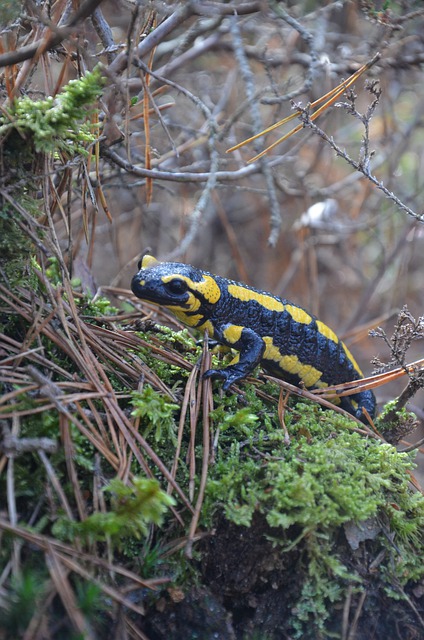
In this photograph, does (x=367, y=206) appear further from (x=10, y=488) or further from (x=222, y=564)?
(x=10, y=488)

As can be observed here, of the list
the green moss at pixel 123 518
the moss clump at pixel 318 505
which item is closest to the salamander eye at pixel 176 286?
the moss clump at pixel 318 505

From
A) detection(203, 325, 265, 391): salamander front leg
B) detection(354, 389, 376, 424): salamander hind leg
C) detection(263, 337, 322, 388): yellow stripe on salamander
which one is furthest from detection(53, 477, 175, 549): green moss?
detection(354, 389, 376, 424): salamander hind leg

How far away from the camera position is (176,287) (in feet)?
10.4

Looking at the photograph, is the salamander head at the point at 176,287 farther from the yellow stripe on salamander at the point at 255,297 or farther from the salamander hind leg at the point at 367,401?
the salamander hind leg at the point at 367,401

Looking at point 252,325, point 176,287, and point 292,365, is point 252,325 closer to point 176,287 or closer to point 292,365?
point 292,365

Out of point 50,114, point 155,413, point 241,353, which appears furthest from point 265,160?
point 155,413

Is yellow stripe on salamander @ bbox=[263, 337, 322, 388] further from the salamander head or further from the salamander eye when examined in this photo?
the salamander eye

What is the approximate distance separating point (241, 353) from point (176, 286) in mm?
558

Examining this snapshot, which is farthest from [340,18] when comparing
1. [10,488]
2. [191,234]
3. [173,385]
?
[10,488]

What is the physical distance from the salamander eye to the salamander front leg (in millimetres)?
413

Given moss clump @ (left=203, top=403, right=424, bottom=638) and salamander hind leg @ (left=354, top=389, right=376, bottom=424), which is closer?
moss clump @ (left=203, top=403, right=424, bottom=638)

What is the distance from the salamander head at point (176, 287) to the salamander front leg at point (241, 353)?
23cm

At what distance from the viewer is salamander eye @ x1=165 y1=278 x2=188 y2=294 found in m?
3.15

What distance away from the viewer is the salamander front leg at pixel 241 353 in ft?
9.53
